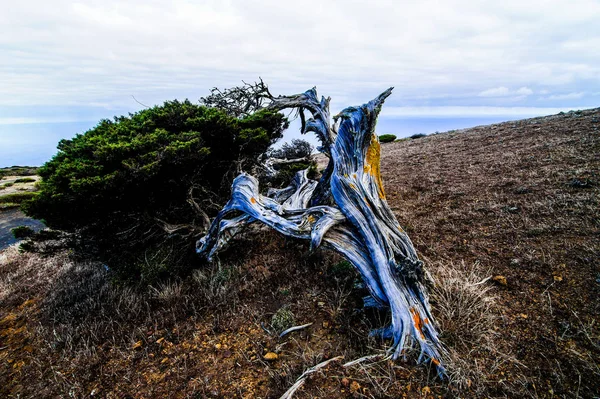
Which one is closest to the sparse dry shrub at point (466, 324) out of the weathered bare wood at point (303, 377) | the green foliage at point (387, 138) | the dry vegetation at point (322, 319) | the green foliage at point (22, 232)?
the dry vegetation at point (322, 319)

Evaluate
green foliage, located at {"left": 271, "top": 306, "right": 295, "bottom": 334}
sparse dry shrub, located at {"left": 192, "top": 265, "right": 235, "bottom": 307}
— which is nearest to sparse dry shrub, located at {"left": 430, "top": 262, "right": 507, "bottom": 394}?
green foliage, located at {"left": 271, "top": 306, "right": 295, "bottom": 334}

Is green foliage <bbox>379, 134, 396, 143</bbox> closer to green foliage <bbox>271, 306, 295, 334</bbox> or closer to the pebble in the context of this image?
the pebble

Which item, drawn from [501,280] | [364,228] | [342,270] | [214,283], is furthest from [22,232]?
[501,280]

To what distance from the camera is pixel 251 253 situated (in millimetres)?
6062

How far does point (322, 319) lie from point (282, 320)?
1.92 ft

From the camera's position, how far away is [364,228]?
404 cm

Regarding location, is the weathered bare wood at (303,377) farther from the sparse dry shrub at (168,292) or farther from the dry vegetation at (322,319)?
the sparse dry shrub at (168,292)

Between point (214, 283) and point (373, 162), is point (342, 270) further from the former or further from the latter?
point (214, 283)

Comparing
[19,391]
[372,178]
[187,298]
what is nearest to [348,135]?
[372,178]

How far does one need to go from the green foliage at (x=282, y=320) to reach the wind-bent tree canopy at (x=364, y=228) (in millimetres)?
1126

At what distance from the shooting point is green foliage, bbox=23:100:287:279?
13.6ft

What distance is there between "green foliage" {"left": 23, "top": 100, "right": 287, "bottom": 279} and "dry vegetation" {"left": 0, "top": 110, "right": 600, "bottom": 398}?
79 centimetres

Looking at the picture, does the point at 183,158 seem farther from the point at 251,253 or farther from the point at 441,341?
the point at 441,341

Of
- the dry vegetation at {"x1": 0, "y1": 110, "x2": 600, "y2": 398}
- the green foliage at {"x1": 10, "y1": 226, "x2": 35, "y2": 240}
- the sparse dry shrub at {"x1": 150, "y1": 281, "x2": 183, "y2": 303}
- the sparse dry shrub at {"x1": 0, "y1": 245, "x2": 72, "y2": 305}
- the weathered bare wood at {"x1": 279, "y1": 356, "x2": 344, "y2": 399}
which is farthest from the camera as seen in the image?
the sparse dry shrub at {"x1": 0, "y1": 245, "x2": 72, "y2": 305}
